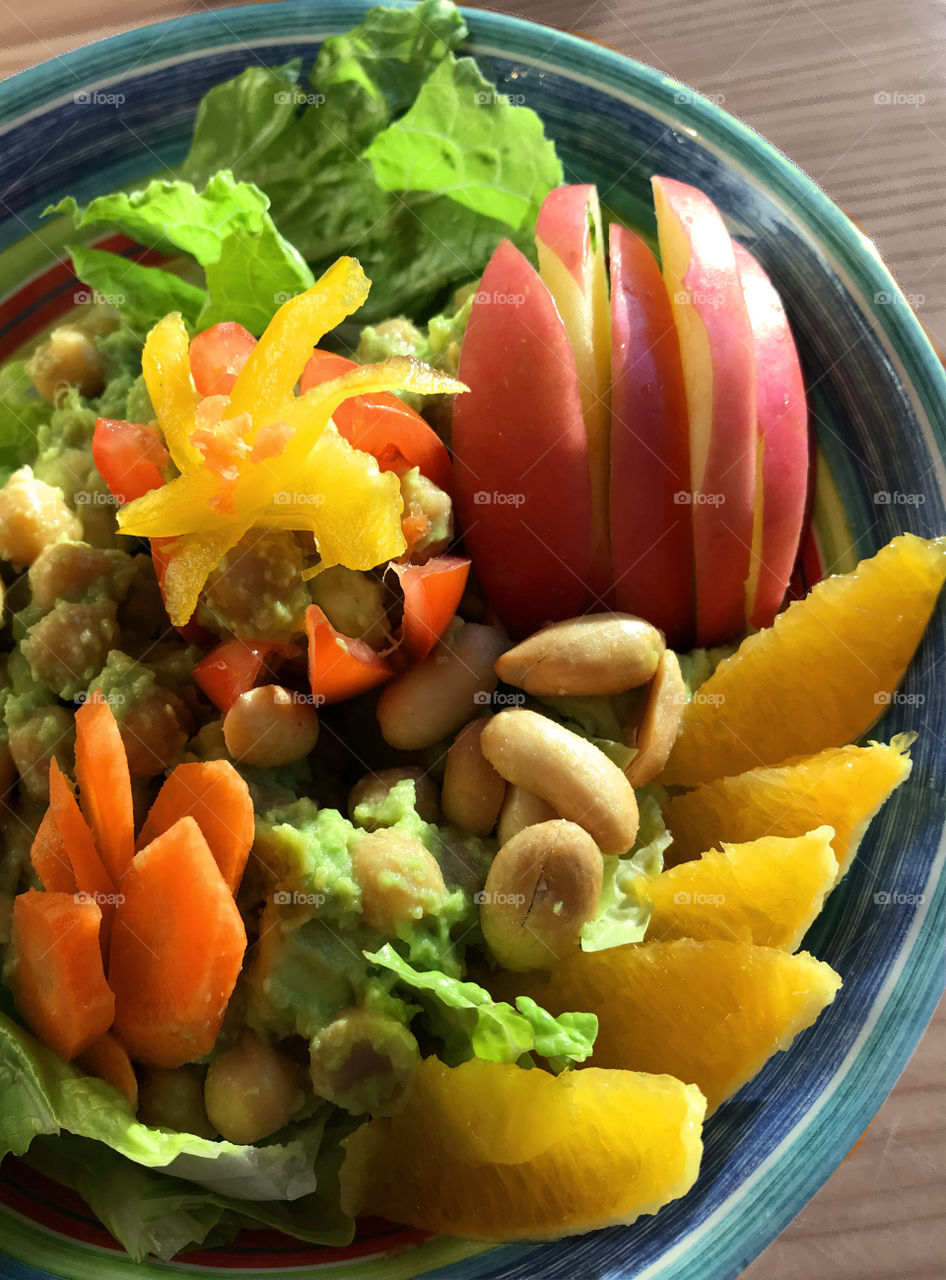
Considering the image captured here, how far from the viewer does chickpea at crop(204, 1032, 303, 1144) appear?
1.33 m

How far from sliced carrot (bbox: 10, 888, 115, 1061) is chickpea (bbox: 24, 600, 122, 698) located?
34 centimetres

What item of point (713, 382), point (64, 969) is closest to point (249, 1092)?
point (64, 969)

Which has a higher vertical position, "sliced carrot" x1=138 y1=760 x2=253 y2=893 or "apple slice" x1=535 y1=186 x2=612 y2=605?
"apple slice" x1=535 y1=186 x2=612 y2=605

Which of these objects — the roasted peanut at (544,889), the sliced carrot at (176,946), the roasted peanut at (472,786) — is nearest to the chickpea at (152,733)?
the sliced carrot at (176,946)

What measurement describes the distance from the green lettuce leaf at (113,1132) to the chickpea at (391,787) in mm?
438

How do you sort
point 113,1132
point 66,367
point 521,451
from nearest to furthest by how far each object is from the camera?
point 113,1132, point 521,451, point 66,367

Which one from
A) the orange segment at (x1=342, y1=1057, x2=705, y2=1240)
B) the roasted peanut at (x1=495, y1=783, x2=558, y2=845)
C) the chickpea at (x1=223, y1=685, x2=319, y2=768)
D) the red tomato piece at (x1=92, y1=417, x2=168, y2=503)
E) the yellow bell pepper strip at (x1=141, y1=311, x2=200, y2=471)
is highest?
the yellow bell pepper strip at (x1=141, y1=311, x2=200, y2=471)

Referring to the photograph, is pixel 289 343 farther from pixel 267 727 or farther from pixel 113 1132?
pixel 113 1132

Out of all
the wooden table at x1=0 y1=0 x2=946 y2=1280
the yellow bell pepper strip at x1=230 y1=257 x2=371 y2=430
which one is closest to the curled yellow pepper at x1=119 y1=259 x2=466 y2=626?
the yellow bell pepper strip at x1=230 y1=257 x2=371 y2=430

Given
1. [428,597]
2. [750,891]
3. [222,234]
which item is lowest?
[750,891]

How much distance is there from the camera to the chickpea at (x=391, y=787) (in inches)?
58.8

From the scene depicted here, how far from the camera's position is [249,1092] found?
4.36 feet

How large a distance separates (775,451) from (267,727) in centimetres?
88

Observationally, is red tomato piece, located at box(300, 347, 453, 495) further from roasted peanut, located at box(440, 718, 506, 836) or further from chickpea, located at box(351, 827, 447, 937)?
chickpea, located at box(351, 827, 447, 937)
